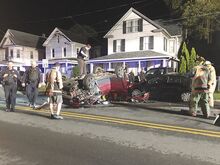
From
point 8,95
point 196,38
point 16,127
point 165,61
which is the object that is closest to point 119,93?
point 8,95

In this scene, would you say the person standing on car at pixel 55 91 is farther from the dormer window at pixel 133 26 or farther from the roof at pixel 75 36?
the roof at pixel 75 36

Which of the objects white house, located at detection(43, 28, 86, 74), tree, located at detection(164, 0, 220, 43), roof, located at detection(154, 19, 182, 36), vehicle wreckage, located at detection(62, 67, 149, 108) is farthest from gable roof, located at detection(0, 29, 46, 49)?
vehicle wreckage, located at detection(62, 67, 149, 108)

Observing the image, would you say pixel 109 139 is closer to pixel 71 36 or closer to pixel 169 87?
pixel 169 87

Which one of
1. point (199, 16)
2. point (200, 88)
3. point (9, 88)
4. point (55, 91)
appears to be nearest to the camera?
point (55, 91)

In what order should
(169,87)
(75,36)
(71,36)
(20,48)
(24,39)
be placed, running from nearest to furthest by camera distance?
1. (169,87)
2. (71,36)
3. (75,36)
4. (20,48)
5. (24,39)

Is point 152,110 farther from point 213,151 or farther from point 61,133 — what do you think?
point 213,151

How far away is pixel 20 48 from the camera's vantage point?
63312 millimetres

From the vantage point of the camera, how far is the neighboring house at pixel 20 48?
2493 inches

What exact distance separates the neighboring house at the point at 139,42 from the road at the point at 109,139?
32420mm

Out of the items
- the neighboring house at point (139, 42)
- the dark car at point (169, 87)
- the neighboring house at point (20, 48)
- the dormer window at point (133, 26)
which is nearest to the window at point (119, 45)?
the neighboring house at point (139, 42)

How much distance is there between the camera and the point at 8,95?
13.6 metres

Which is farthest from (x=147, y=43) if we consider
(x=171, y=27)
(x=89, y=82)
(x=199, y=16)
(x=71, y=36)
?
A: (x=89, y=82)

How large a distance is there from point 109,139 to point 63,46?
163 feet

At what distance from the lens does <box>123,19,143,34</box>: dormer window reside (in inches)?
1875
